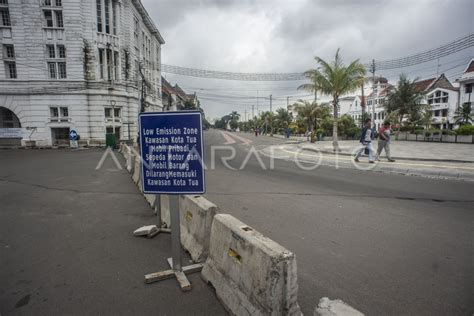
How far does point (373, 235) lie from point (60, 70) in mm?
32524

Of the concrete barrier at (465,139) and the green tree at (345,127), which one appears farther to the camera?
the green tree at (345,127)

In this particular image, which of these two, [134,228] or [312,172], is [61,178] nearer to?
[134,228]

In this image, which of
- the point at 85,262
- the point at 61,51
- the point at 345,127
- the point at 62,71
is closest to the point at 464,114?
the point at 345,127

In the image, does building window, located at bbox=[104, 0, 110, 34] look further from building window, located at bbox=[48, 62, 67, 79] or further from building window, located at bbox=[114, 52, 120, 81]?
building window, located at bbox=[48, 62, 67, 79]

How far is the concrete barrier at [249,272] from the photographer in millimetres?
2148

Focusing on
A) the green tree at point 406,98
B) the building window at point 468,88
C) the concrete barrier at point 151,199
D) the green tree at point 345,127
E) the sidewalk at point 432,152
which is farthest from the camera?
the building window at point 468,88

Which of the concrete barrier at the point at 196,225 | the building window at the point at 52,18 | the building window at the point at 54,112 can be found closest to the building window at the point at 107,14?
the building window at the point at 52,18

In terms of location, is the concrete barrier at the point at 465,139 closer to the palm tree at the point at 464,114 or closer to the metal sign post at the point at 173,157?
the palm tree at the point at 464,114

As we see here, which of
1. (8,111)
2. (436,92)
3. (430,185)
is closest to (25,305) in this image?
(430,185)

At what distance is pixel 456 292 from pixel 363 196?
415 centimetres

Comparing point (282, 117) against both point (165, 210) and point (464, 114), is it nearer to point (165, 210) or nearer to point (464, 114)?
point (464, 114)

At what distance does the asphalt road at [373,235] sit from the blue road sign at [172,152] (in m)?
1.82

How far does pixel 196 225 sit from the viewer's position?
149 inches

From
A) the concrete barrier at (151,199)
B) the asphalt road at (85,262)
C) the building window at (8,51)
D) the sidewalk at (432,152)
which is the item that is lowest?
the asphalt road at (85,262)
